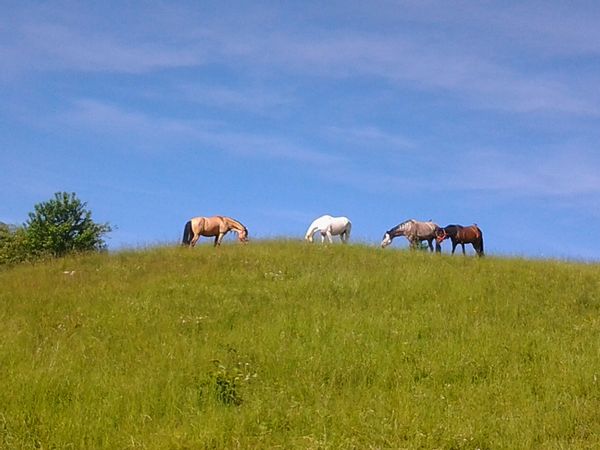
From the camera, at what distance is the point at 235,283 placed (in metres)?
16.5

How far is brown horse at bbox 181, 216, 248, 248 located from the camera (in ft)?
78.7

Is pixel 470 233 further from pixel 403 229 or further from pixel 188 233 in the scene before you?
pixel 188 233

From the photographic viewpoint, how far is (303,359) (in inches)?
418

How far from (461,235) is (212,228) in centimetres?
910

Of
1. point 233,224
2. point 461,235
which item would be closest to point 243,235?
point 233,224

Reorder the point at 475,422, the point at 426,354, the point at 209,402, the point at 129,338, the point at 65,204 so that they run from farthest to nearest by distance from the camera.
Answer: the point at 65,204 → the point at 129,338 → the point at 426,354 → the point at 209,402 → the point at 475,422

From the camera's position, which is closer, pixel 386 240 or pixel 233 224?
pixel 233 224

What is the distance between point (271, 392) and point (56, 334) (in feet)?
16.1

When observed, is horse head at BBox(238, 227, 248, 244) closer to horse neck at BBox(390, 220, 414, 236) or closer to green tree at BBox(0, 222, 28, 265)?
horse neck at BBox(390, 220, 414, 236)

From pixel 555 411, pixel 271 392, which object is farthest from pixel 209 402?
pixel 555 411

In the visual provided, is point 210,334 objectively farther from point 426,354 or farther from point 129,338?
point 426,354

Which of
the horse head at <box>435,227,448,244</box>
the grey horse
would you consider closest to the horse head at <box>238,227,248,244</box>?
the grey horse

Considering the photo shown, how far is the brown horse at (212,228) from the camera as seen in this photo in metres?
24.0

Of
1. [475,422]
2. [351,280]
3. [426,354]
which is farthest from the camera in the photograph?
[351,280]
